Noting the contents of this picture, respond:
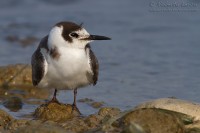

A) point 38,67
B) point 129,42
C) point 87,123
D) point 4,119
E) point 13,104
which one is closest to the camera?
point 87,123

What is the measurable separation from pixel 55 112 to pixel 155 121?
5.90 ft

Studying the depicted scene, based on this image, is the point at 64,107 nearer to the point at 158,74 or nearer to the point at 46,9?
the point at 158,74

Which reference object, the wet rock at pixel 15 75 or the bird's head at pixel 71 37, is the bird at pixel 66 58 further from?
the wet rock at pixel 15 75

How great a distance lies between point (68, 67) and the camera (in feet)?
25.8

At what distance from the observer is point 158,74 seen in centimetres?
1006

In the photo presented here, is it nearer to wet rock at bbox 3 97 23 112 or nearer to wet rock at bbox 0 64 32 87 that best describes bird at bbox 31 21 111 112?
wet rock at bbox 3 97 23 112

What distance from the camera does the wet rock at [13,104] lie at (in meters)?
8.61

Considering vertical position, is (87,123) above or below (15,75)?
above

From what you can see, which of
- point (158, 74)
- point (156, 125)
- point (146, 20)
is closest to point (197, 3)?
point (146, 20)

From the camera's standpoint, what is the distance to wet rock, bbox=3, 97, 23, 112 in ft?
28.2

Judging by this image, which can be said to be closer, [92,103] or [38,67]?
[38,67]

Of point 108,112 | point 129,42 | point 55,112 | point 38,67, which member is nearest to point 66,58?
point 38,67

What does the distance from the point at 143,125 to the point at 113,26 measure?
671 centimetres

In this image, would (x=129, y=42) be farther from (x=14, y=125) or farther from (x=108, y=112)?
(x=14, y=125)
